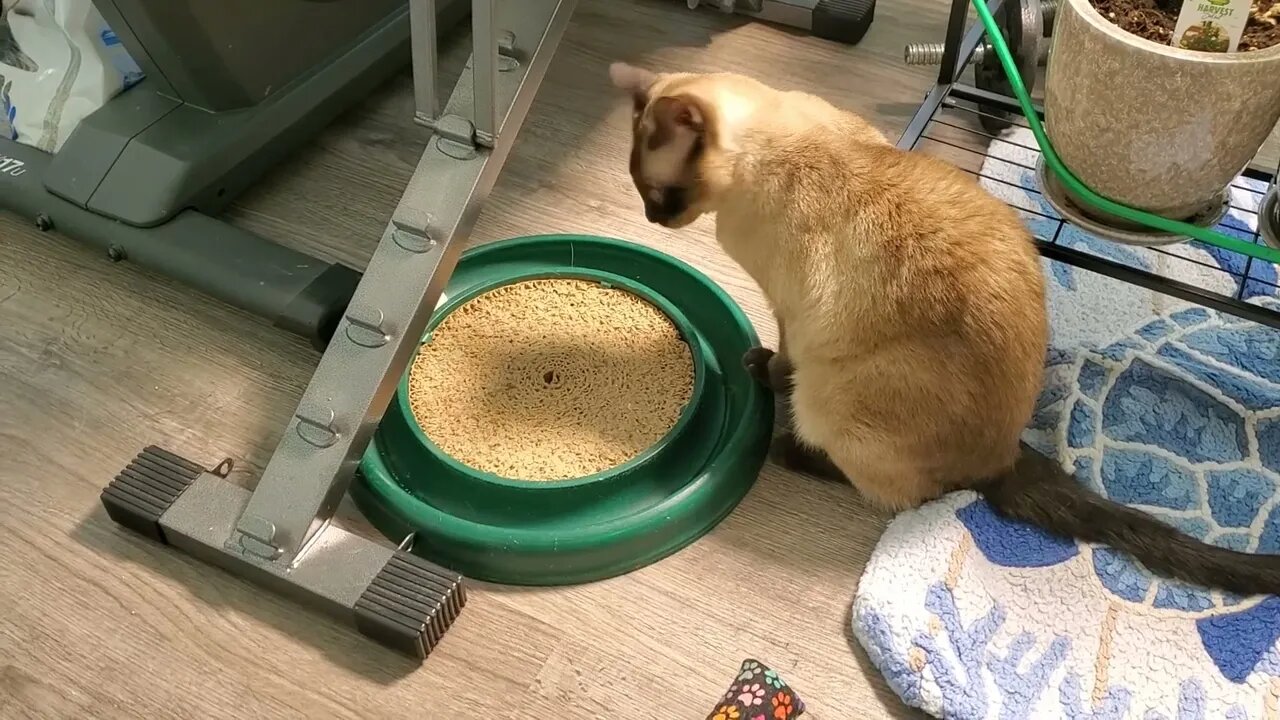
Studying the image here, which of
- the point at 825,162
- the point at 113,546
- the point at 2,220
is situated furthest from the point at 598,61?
the point at 113,546

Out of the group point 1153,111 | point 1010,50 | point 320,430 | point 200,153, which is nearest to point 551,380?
point 320,430

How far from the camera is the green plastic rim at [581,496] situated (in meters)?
1.17

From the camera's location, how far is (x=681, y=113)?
1128 mm

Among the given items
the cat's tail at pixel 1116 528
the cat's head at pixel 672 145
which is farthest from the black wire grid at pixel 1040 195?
the cat's head at pixel 672 145

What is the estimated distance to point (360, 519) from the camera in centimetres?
126

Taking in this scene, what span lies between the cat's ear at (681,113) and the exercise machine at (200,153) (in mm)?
539

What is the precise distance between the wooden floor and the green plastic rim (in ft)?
0.12

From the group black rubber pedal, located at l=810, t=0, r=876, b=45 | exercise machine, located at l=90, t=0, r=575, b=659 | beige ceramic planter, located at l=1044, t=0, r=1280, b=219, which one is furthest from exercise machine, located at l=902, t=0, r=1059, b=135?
exercise machine, located at l=90, t=0, r=575, b=659

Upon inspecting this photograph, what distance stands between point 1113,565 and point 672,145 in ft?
2.31

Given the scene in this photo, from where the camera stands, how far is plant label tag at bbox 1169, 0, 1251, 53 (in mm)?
964

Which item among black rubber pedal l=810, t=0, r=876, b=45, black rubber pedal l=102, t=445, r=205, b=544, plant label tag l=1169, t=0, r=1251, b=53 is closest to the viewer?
plant label tag l=1169, t=0, r=1251, b=53

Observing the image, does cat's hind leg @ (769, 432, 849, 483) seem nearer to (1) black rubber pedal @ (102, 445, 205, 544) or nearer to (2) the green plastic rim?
(2) the green plastic rim

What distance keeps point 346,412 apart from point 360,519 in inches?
6.5

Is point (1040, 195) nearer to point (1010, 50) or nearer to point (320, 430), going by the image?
point (1010, 50)
